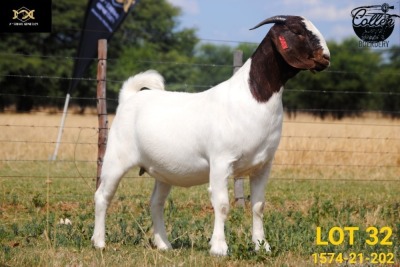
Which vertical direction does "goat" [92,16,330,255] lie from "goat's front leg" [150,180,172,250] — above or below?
above

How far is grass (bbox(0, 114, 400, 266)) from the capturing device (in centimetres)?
698

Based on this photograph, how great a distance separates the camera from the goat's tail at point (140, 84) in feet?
27.7

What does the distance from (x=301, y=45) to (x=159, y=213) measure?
99.0 inches

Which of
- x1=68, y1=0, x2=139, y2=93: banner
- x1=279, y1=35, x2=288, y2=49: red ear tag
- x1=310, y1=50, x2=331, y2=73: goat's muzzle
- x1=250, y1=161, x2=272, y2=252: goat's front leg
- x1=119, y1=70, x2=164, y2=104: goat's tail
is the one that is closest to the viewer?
x1=310, y1=50, x2=331, y2=73: goat's muzzle

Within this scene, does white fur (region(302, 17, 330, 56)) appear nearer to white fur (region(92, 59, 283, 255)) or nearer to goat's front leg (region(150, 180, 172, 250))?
white fur (region(92, 59, 283, 255))

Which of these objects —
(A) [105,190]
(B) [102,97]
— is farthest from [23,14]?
(A) [105,190]

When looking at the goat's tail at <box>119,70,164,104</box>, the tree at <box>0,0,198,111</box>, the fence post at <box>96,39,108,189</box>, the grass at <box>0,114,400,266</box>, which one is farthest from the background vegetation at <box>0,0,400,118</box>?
the goat's tail at <box>119,70,164,104</box>

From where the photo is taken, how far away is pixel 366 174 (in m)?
15.0

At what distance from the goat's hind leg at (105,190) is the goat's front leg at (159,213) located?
1.52ft

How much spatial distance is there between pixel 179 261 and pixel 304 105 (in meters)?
41.1

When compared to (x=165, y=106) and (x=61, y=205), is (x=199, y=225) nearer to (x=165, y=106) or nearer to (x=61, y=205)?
(x=165, y=106)

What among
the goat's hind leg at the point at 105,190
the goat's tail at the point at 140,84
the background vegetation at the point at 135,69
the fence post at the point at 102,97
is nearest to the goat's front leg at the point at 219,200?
the goat's hind leg at the point at 105,190

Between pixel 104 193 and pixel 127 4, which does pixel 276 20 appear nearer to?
pixel 104 193

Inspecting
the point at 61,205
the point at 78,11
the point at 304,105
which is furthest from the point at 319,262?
the point at 78,11
